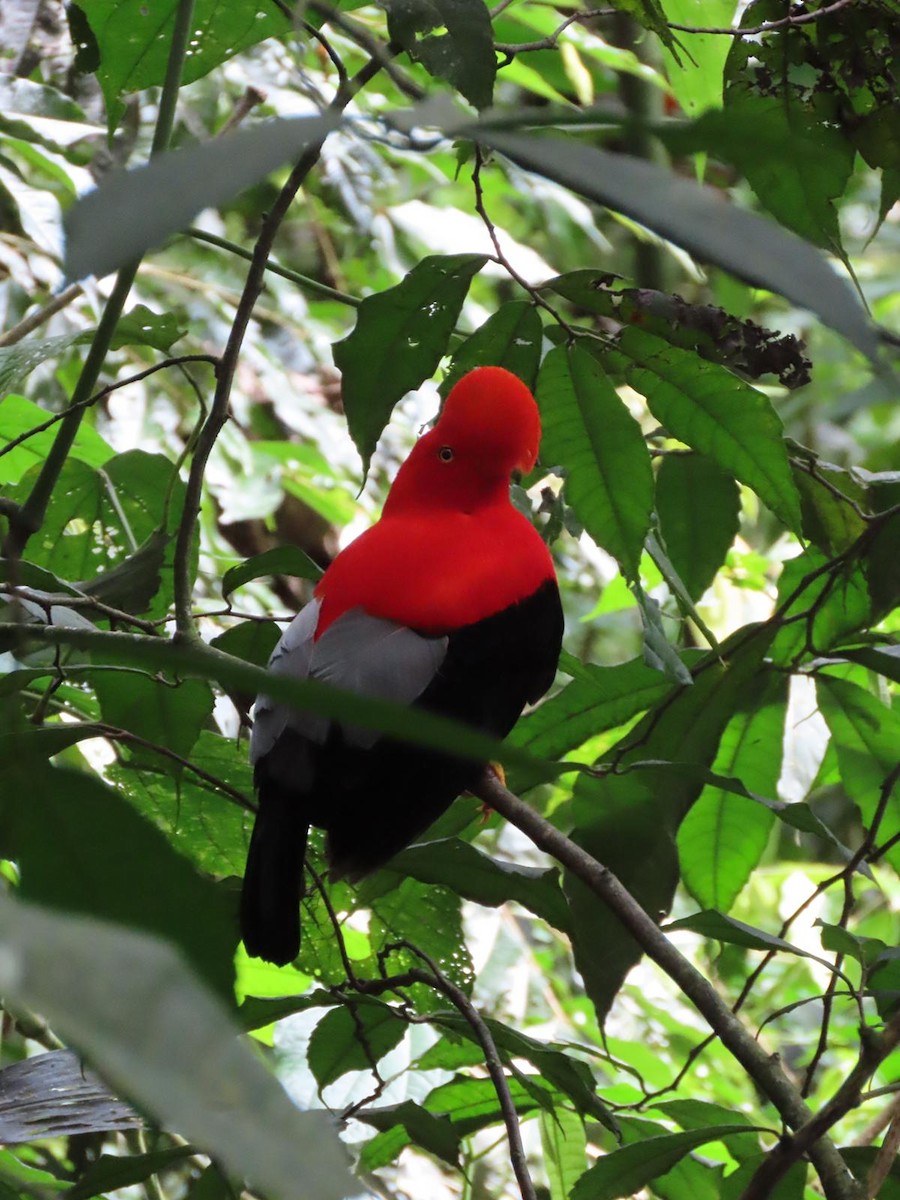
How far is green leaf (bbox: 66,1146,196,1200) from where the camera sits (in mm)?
1073

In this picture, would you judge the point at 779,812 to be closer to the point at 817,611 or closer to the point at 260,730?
the point at 817,611

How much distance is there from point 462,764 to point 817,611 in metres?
0.45

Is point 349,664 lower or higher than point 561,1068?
higher

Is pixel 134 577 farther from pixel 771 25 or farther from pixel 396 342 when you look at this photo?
pixel 771 25

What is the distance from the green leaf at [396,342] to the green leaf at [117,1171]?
0.68 metres

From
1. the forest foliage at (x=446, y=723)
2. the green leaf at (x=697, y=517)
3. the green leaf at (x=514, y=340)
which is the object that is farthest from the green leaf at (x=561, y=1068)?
the green leaf at (x=514, y=340)

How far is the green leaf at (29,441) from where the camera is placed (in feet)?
5.20

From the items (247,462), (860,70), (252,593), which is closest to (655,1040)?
(252,593)

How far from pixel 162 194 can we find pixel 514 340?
1.07 meters

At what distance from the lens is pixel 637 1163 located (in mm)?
1111

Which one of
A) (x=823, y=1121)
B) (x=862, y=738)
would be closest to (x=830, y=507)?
(x=862, y=738)

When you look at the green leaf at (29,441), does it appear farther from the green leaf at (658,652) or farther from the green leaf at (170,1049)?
the green leaf at (170,1049)

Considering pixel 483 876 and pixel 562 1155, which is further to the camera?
pixel 562 1155

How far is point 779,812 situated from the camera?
1.19 m
